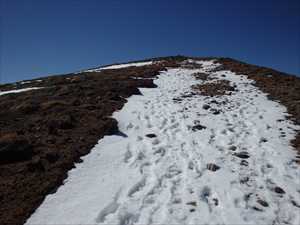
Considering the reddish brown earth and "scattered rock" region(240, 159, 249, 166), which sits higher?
the reddish brown earth

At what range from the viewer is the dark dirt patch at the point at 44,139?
742 cm

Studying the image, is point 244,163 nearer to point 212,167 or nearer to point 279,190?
point 212,167

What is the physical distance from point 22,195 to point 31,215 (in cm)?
87

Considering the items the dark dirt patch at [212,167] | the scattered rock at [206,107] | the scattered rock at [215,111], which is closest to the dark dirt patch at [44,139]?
the dark dirt patch at [212,167]

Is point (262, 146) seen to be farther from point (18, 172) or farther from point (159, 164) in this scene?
point (18, 172)

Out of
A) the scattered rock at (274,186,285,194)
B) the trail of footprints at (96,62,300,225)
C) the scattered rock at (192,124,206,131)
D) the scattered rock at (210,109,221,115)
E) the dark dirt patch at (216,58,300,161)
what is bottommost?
the scattered rock at (274,186,285,194)

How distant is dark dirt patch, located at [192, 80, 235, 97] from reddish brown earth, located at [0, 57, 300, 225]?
0.94 feet

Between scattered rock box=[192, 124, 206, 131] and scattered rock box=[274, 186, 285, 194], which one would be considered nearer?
scattered rock box=[274, 186, 285, 194]

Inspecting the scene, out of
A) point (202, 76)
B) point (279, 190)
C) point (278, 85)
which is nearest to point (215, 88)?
point (278, 85)

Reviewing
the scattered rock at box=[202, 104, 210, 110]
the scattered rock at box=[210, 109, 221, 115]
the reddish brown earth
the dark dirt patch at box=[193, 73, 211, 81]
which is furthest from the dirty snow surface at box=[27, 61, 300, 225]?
the dark dirt patch at box=[193, 73, 211, 81]

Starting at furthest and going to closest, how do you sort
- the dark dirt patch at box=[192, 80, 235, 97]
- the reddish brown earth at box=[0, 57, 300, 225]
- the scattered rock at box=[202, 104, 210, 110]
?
the dark dirt patch at box=[192, 80, 235, 97]
the scattered rock at box=[202, 104, 210, 110]
the reddish brown earth at box=[0, 57, 300, 225]

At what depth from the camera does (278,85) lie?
20844 millimetres

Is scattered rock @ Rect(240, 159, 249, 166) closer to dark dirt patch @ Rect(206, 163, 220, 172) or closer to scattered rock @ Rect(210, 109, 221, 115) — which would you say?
dark dirt patch @ Rect(206, 163, 220, 172)

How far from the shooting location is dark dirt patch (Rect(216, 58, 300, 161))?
14.7 metres
